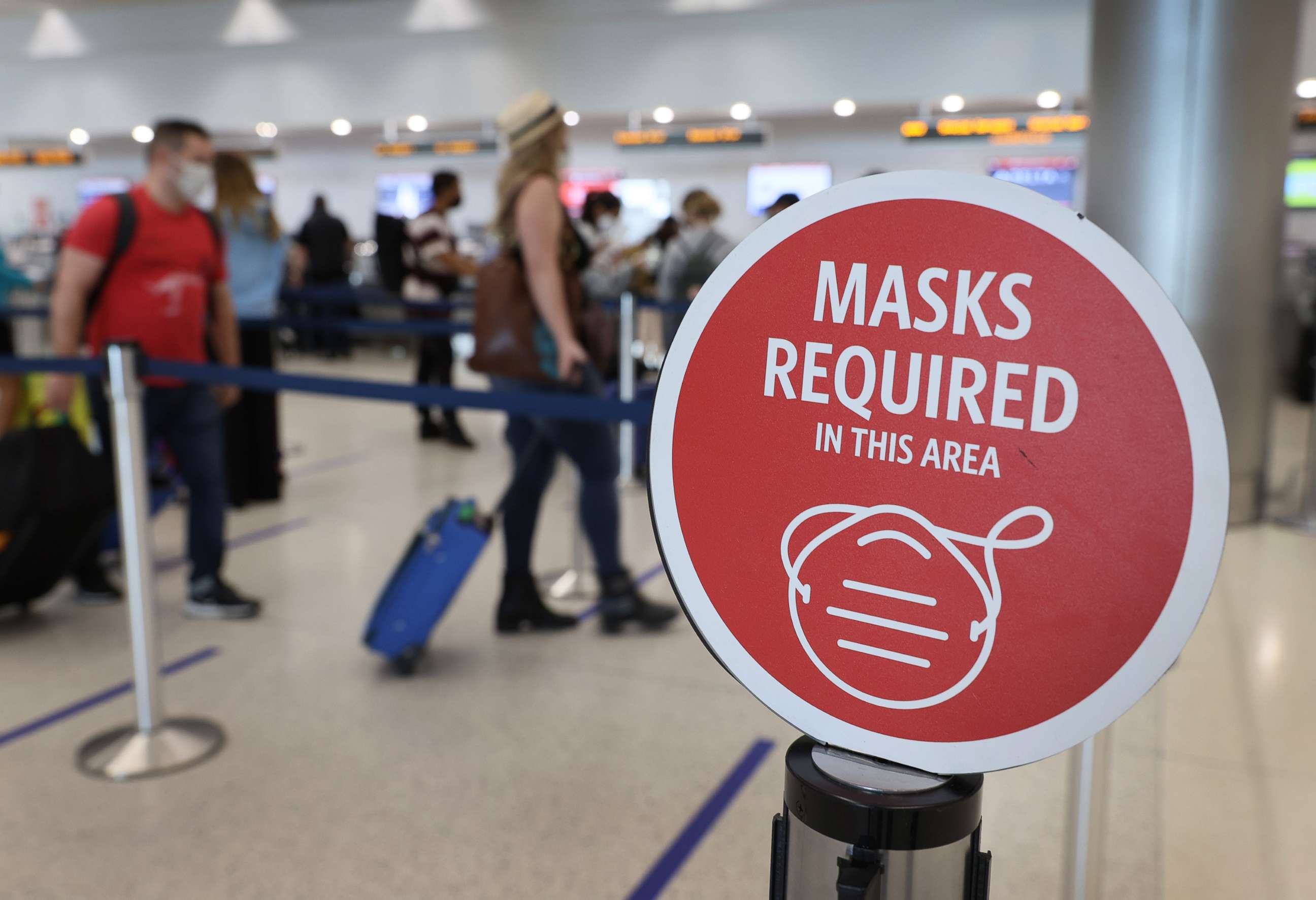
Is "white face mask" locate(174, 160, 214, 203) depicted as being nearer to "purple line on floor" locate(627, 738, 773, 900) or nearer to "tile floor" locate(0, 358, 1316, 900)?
"tile floor" locate(0, 358, 1316, 900)

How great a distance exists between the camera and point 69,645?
315cm

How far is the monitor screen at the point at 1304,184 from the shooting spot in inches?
397

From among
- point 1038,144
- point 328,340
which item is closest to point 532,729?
point 328,340

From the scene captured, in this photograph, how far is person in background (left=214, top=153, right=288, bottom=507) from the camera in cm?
432

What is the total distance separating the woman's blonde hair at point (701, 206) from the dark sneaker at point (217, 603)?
339cm

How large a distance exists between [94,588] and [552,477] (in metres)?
1.55

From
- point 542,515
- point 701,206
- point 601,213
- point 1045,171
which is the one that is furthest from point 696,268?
point 1045,171

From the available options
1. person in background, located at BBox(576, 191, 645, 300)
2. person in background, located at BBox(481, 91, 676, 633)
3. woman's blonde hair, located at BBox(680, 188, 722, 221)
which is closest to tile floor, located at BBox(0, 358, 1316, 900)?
person in background, located at BBox(481, 91, 676, 633)

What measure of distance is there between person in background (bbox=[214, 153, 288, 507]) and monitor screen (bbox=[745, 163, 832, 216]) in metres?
8.33

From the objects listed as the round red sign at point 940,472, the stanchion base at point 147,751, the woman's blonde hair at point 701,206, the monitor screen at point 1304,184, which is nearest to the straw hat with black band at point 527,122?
the stanchion base at point 147,751

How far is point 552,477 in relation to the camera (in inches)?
132

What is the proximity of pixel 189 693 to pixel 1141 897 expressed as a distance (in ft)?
7.43

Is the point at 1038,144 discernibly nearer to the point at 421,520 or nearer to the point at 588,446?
the point at 421,520

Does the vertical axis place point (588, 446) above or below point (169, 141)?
below
